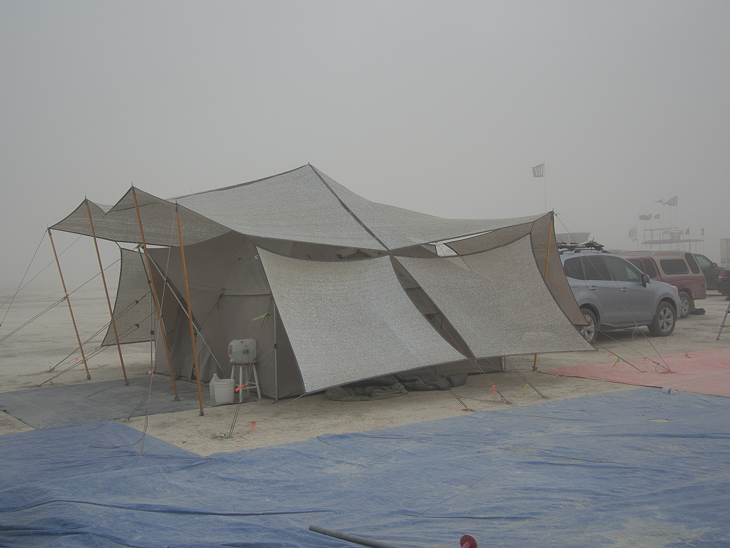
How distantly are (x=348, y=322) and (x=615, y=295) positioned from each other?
6.65 meters

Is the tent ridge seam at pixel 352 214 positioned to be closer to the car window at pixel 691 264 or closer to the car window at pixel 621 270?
the car window at pixel 621 270

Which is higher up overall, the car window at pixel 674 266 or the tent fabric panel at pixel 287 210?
the tent fabric panel at pixel 287 210

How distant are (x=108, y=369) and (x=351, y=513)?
8.39m

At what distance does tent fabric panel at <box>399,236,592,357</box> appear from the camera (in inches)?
322

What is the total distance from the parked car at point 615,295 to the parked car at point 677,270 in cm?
237

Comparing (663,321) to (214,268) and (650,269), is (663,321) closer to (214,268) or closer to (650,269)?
(650,269)

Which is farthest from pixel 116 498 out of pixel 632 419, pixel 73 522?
pixel 632 419

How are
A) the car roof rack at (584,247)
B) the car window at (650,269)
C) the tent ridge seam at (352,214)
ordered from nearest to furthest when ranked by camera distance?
the tent ridge seam at (352,214) < the car roof rack at (584,247) < the car window at (650,269)

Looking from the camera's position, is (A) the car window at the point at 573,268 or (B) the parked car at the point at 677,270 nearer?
(A) the car window at the point at 573,268

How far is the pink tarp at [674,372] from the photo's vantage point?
764cm

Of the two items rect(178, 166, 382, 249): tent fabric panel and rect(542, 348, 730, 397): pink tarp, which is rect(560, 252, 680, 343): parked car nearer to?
rect(542, 348, 730, 397): pink tarp

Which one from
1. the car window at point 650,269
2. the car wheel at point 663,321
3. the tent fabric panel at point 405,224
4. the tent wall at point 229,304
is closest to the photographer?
the tent wall at point 229,304

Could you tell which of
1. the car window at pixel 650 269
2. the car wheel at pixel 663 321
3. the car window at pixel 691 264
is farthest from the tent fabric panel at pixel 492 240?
the car window at pixel 691 264

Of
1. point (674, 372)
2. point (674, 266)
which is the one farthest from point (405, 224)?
point (674, 266)
